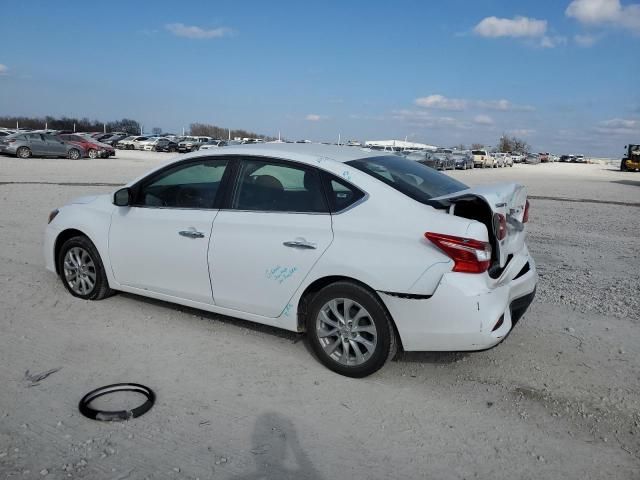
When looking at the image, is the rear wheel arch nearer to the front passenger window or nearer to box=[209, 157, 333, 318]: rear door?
box=[209, 157, 333, 318]: rear door

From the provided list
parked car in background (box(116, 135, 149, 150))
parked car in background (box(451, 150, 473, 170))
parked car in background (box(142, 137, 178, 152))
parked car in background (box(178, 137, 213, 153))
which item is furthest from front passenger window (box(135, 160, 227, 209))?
parked car in background (box(116, 135, 149, 150))

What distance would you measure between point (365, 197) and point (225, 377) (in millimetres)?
1633

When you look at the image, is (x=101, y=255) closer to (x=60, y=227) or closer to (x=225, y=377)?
(x=60, y=227)

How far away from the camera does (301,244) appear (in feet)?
13.0

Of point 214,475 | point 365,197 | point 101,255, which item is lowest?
point 214,475

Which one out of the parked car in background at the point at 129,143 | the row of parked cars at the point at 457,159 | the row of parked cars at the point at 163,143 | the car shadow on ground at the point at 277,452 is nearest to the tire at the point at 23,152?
the row of parked cars at the point at 163,143

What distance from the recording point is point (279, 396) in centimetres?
366

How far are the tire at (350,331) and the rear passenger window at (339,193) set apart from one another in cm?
Answer: 56

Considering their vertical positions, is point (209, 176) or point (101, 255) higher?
point (209, 176)

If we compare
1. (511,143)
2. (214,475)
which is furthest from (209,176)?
(511,143)

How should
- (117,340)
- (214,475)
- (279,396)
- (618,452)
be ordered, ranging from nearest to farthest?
1. (214,475)
2. (618,452)
3. (279,396)
4. (117,340)

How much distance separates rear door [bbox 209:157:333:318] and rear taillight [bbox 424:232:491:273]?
822mm

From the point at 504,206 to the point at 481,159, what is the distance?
172 ft

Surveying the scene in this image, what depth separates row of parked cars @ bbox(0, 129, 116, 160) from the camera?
3005 centimetres
